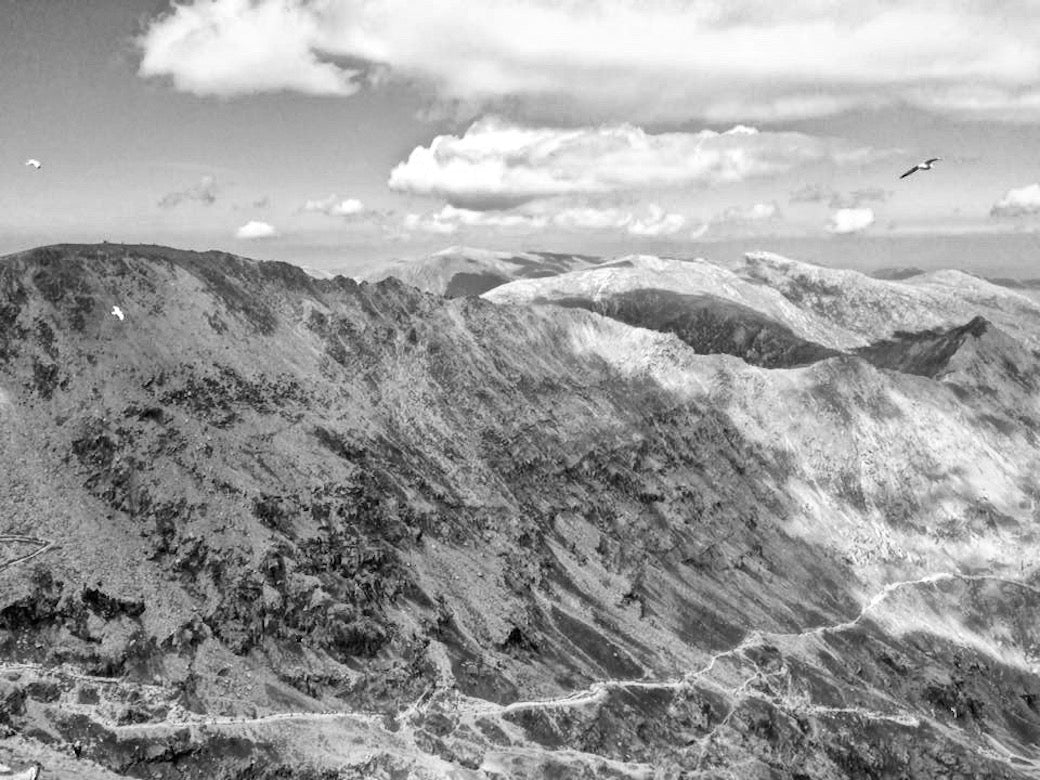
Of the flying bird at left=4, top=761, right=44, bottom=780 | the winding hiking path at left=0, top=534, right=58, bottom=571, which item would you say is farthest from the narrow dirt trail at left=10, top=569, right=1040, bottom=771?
the flying bird at left=4, top=761, right=44, bottom=780

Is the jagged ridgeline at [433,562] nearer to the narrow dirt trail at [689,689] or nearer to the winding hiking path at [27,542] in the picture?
the winding hiking path at [27,542]

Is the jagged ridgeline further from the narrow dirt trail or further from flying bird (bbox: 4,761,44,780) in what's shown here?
flying bird (bbox: 4,761,44,780)

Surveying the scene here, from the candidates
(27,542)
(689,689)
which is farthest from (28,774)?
(689,689)

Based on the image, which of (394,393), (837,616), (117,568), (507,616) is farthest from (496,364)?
(117,568)

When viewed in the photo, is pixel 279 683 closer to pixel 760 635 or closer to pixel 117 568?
pixel 117 568

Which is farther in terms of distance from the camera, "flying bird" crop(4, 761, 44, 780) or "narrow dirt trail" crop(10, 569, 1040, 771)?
"narrow dirt trail" crop(10, 569, 1040, 771)

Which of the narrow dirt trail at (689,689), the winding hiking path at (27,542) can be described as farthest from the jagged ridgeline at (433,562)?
the narrow dirt trail at (689,689)

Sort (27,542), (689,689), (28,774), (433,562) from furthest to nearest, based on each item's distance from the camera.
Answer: (433,562) → (689,689) → (27,542) → (28,774)

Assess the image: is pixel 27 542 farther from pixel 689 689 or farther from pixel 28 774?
pixel 689 689
